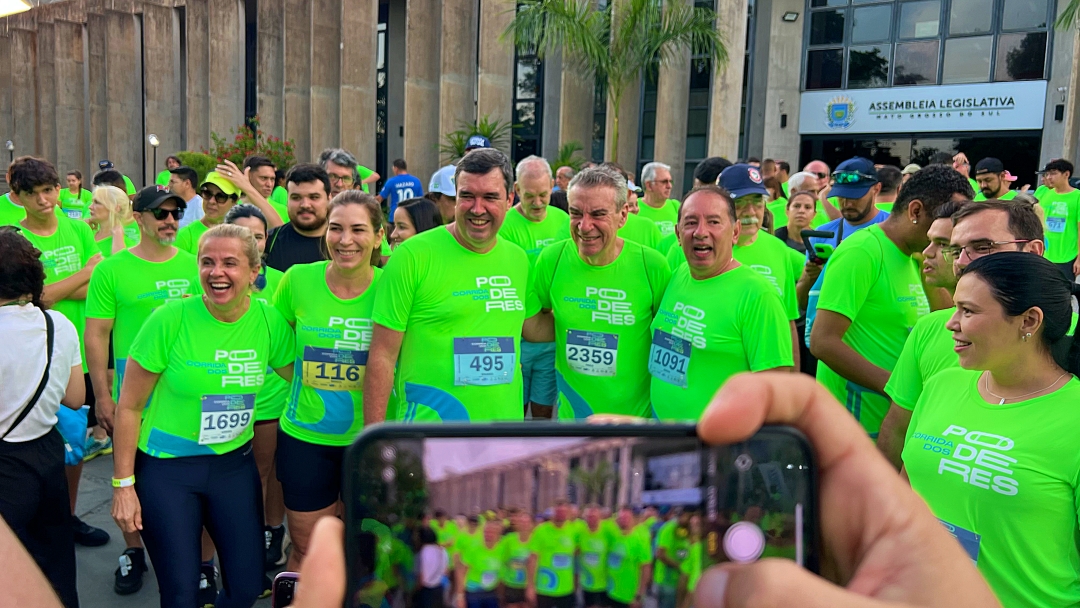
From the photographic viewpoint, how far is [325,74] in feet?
73.4

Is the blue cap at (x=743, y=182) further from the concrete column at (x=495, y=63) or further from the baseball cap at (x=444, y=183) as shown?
the concrete column at (x=495, y=63)

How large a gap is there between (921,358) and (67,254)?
5240mm

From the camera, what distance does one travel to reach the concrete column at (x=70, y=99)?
32.5 meters

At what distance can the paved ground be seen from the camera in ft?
12.8

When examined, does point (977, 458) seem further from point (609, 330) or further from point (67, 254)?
point (67, 254)

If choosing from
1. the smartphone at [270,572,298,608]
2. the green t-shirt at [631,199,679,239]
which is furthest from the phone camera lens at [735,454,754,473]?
the green t-shirt at [631,199,679,239]

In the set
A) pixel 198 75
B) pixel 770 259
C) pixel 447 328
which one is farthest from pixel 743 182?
pixel 198 75

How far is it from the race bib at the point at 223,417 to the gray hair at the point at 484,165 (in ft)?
4.37

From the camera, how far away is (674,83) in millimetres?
17125

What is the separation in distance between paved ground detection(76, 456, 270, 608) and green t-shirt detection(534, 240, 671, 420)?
1.95m

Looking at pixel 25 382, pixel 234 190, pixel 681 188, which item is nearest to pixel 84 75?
pixel 681 188

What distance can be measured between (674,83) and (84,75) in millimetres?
27952

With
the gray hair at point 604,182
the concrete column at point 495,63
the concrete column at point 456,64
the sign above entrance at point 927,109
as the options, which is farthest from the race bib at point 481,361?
the sign above entrance at point 927,109

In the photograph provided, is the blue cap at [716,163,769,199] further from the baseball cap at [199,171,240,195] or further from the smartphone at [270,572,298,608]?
the baseball cap at [199,171,240,195]
